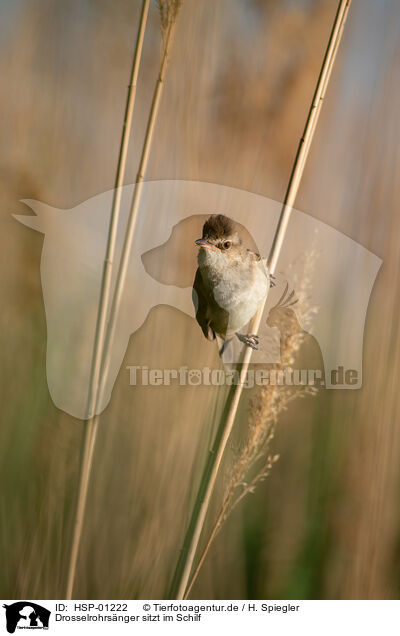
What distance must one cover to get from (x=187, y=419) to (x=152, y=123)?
0.67 metres

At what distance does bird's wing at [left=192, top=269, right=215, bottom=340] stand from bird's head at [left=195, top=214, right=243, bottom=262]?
0.25 ft

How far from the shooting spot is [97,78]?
122cm

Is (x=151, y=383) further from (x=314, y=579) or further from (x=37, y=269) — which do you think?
(x=314, y=579)

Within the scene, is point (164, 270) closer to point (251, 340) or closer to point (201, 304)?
point (201, 304)

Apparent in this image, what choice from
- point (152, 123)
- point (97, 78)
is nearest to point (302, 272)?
point (152, 123)

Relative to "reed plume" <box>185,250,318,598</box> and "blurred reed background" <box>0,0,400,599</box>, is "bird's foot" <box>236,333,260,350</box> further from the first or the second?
"blurred reed background" <box>0,0,400,599</box>

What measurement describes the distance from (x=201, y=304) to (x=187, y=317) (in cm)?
17

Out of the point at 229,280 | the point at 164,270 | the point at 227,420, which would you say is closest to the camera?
the point at 227,420
